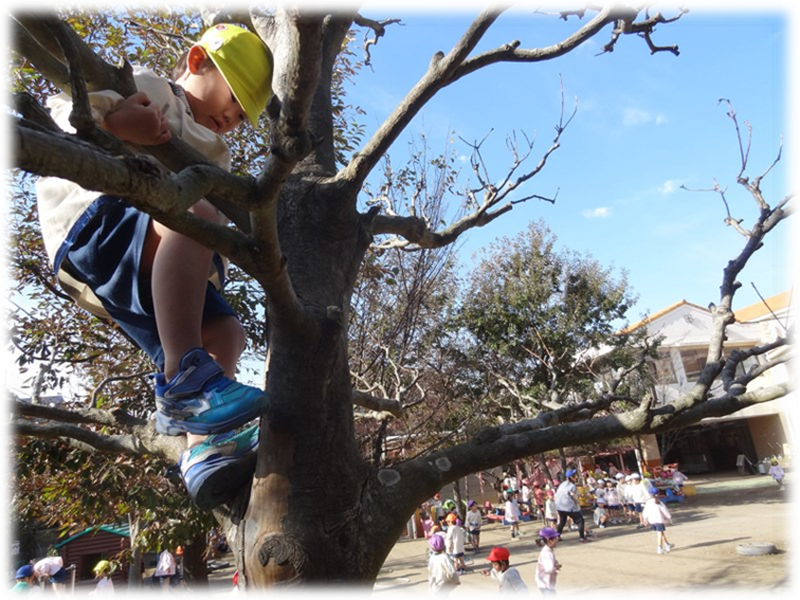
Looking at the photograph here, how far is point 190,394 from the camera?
5.15 ft

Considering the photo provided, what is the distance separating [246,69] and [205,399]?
2.87 ft

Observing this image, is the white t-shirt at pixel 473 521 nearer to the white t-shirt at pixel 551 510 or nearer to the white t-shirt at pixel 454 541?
the white t-shirt at pixel 551 510

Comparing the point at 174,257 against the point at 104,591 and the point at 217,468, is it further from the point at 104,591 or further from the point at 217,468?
the point at 104,591

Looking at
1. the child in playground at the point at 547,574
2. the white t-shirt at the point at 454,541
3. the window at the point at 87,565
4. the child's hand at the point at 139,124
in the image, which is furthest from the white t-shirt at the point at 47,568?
the child's hand at the point at 139,124

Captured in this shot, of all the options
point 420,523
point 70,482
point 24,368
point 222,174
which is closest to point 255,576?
point 222,174

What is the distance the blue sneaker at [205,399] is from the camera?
1.54 m

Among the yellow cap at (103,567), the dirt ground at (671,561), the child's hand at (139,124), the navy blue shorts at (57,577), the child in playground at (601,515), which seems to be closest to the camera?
the child's hand at (139,124)

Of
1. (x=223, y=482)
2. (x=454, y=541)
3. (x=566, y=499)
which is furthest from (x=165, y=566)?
(x=223, y=482)

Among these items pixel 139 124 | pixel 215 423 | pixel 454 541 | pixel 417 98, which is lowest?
pixel 454 541

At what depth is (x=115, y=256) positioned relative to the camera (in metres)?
1.73

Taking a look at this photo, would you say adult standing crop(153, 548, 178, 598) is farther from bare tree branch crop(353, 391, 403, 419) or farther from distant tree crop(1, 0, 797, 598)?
distant tree crop(1, 0, 797, 598)

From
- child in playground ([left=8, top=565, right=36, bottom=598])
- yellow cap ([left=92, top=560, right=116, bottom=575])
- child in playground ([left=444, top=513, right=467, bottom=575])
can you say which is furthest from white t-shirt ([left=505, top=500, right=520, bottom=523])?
child in playground ([left=8, top=565, right=36, bottom=598])

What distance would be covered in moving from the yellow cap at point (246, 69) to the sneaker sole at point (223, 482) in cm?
98

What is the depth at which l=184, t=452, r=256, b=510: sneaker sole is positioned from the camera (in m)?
→ 1.61
